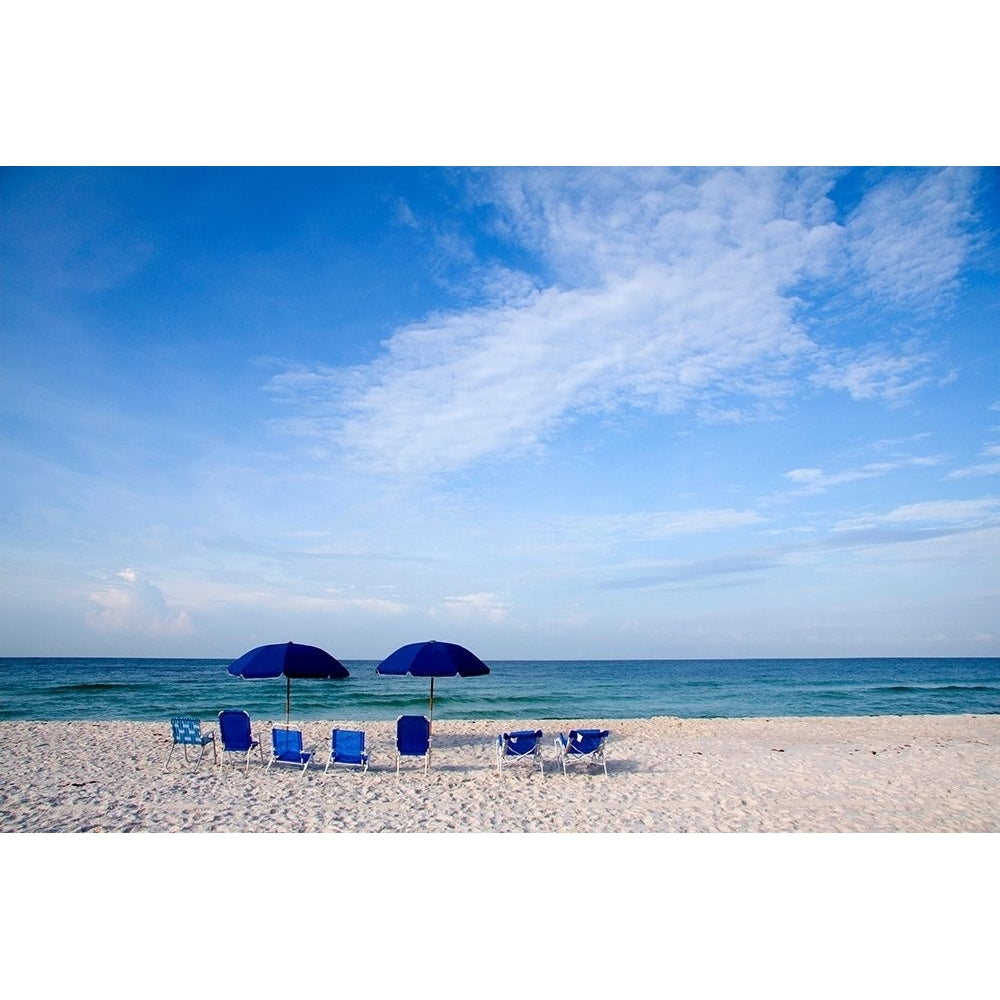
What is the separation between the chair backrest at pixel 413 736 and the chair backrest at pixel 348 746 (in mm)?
465

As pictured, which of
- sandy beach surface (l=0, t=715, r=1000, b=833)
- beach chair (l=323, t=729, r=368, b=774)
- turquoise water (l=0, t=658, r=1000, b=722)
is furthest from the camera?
turquoise water (l=0, t=658, r=1000, b=722)

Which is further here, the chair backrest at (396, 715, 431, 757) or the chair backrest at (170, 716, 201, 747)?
the chair backrest at (170, 716, 201, 747)

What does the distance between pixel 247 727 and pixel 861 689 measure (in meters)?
32.8

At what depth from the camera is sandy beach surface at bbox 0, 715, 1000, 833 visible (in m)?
6.43

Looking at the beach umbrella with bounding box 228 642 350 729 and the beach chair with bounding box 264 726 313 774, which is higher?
the beach umbrella with bounding box 228 642 350 729

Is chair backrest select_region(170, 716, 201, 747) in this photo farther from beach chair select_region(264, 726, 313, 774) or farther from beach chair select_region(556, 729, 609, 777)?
beach chair select_region(556, 729, 609, 777)

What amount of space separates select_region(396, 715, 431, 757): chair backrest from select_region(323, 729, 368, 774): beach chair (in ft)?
1.48

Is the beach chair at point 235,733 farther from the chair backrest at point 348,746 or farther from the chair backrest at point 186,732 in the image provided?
the chair backrest at point 348,746

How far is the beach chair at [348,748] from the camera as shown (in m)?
8.33

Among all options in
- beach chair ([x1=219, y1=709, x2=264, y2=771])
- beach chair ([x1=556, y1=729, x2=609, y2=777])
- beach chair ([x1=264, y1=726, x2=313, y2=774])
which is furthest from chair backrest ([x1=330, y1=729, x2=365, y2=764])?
beach chair ([x1=556, y1=729, x2=609, y2=777])

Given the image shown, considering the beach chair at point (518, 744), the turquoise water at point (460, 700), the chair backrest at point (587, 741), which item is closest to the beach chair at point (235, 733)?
the beach chair at point (518, 744)

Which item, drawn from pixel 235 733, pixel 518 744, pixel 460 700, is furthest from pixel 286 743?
pixel 460 700
